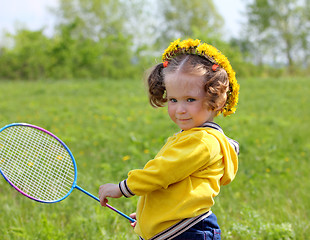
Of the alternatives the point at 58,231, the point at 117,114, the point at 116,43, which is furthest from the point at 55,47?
the point at 58,231

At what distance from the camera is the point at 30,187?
234cm

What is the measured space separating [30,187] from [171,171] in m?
1.07

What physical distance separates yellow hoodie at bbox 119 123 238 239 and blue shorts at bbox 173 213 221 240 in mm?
56

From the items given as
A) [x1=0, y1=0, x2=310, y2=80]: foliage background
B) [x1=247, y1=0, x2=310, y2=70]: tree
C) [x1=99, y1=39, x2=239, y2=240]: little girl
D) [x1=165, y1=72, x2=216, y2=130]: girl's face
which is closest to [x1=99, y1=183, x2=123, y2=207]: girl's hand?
[x1=99, y1=39, x2=239, y2=240]: little girl

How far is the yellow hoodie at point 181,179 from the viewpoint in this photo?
1.77m

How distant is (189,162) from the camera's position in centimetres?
176

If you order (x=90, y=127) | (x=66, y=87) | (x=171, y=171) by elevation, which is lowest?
(x=171, y=171)

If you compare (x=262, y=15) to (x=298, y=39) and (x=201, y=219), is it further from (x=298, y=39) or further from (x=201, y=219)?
(x=201, y=219)

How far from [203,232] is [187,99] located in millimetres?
714

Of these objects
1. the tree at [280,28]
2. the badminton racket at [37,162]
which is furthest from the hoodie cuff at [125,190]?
the tree at [280,28]

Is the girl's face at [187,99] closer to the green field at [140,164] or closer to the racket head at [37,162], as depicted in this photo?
the green field at [140,164]

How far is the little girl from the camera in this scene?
1789 mm

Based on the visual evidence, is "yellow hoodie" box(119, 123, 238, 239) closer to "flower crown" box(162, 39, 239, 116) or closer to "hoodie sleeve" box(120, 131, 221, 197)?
"hoodie sleeve" box(120, 131, 221, 197)

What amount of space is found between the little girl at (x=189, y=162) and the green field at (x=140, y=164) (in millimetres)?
481
